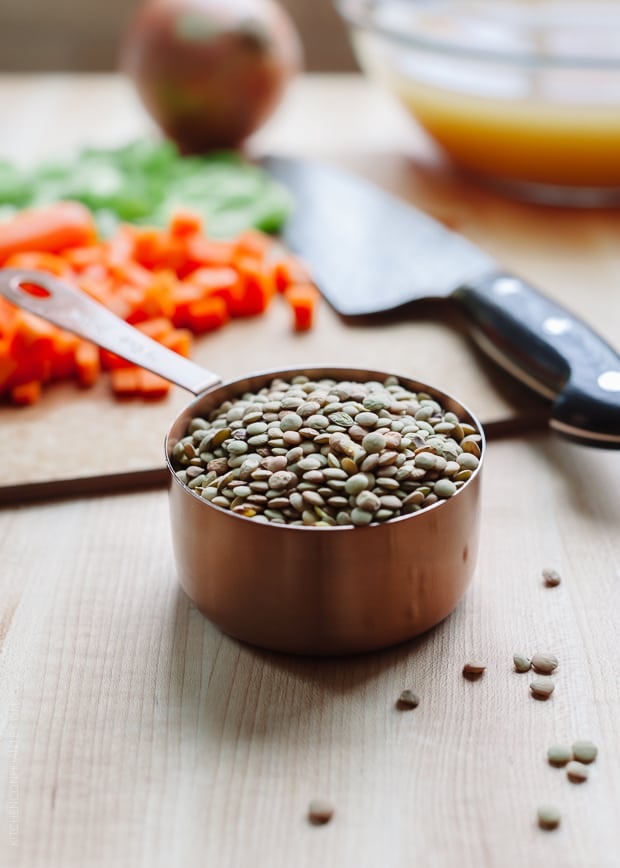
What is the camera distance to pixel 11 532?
1.18m

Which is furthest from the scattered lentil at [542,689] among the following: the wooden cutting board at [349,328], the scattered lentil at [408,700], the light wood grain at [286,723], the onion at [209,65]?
the onion at [209,65]

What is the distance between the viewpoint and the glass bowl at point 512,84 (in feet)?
6.43

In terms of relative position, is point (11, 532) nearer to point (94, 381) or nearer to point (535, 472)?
point (94, 381)

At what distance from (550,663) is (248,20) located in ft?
5.83

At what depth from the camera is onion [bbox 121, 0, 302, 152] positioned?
221 cm

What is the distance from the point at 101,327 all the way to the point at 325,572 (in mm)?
534

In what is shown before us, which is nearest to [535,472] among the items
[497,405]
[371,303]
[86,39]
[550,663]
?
[497,405]

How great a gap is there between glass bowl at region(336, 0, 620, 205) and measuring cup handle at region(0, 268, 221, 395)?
105 cm

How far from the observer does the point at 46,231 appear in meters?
1.77

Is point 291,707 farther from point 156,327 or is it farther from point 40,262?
point 40,262

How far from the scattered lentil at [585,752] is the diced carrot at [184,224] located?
1.21 meters

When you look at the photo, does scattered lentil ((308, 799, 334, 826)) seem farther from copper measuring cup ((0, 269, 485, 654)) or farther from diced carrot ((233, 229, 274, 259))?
diced carrot ((233, 229, 274, 259))

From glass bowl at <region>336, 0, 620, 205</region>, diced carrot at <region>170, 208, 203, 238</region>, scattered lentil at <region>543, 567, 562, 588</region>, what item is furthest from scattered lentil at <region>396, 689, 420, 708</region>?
glass bowl at <region>336, 0, 620, 205</region>

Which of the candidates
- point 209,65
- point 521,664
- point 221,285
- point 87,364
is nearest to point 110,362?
point 87,364
